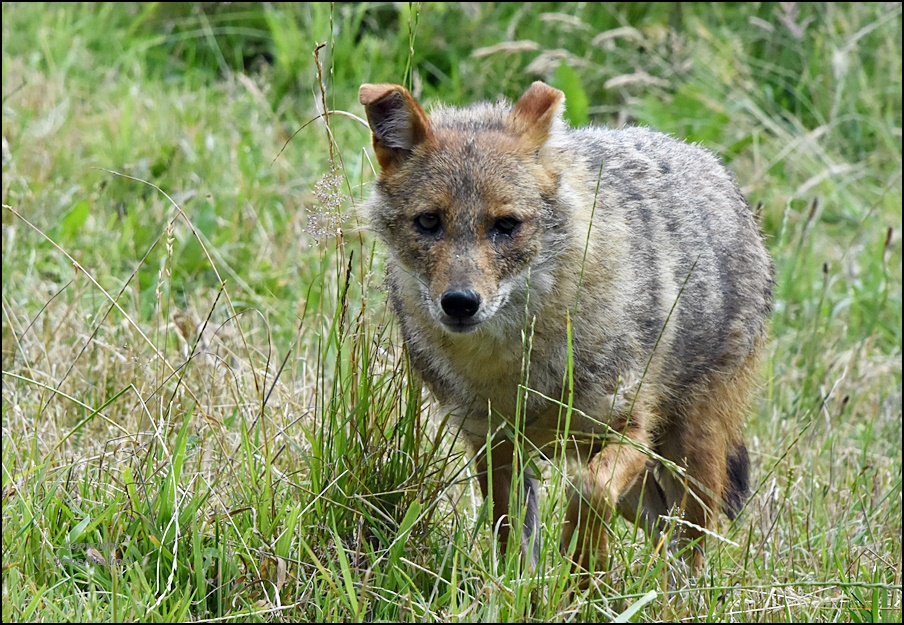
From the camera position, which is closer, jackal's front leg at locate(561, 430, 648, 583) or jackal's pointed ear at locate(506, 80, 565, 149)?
jackal's front leg at locate(561, 430, 648, 583)

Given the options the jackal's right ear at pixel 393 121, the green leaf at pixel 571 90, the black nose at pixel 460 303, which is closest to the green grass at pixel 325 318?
the green leaf at pixel 571 90

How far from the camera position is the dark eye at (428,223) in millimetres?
3809

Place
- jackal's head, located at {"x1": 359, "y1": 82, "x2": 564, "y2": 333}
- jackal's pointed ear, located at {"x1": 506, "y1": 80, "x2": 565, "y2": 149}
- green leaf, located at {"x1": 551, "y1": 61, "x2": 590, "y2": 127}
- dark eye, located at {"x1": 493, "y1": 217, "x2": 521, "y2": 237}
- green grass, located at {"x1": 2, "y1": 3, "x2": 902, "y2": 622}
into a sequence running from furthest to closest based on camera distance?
green leaf, located at {"x1": 551, "y1": 61, "x2": 590, "y2": 127} < jackal's pointed ear, located at {"x1": 506, "y1": 80, "x2": 565, "y2": 149} < dark eye, located at {"x1": 493, "y1": 217, "x2": 521, "y2": 237} < jackal's head, located at {"x1": 359, "y1": 82, "x2": 564, "y2": 333} < green grass, located at {"x1": 2, "y1": 3, "x2": 902, "y2": 622}

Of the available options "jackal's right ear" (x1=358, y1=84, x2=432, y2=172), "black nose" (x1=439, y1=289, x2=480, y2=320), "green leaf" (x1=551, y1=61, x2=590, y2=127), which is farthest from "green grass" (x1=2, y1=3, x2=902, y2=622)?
"black nose" (x1=439, y1=289, x2=480, y2=320)

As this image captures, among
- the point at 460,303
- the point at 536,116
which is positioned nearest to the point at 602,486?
the point at 460,303

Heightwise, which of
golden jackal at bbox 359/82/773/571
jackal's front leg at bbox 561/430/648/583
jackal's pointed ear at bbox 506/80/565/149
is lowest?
jackal's front leg at bbox 561/430/648/583

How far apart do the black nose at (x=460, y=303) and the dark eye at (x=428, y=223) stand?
0.95 ft

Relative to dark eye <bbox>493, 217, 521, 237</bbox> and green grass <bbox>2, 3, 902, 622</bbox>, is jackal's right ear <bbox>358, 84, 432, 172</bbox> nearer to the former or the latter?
green grass <bbox>2, 3, 902, 622</bbox>

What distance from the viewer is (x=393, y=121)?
13.0 feet

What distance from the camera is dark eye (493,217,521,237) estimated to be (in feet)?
12.4

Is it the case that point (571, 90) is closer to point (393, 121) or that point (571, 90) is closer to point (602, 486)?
point (393, 121)

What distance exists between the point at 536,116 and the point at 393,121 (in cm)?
47

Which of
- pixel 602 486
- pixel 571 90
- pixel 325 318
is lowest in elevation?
pixel 602 486

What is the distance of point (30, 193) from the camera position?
6129 mm
